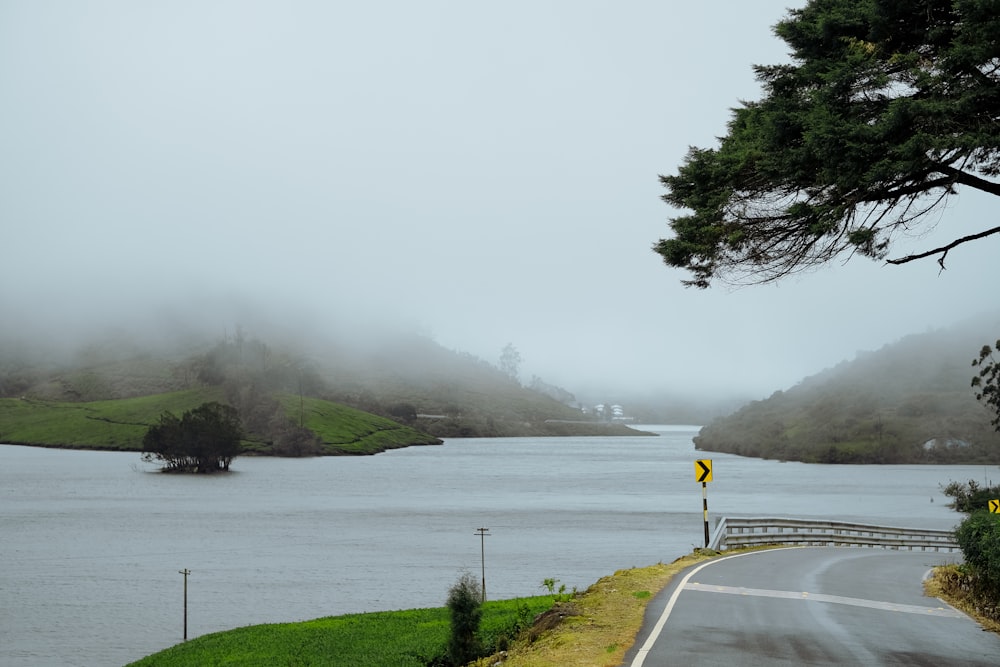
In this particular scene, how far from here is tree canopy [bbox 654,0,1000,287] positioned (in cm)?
1009

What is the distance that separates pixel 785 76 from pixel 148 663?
2390 cm

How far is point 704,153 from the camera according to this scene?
1391cm

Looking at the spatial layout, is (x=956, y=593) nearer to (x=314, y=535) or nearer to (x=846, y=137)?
(x=846, y=137)

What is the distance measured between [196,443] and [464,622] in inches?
5755

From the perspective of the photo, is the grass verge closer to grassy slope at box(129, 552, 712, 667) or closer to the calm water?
grassy slope at box(129, 552, 712, 667)

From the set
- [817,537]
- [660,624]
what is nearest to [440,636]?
[660,624]

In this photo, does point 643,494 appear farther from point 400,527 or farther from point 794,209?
point 794,209

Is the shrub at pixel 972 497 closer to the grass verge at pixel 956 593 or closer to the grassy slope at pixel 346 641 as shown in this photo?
the grass verge at pixel 956 593

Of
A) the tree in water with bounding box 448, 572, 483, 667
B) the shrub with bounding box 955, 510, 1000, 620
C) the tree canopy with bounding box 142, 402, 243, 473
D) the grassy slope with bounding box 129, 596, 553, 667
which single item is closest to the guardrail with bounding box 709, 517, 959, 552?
the grassy slope with bounding box 129, 596, 553, 667

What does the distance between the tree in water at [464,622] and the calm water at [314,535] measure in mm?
16680

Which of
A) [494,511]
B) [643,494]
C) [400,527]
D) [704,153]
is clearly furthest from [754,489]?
[704,153]

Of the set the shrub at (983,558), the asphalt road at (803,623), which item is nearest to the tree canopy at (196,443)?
the asphalt road at (803,623)

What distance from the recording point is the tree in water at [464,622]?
16.6m

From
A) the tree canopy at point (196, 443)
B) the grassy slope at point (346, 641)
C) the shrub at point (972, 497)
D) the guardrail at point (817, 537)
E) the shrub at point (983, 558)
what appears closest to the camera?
the shrub at point (983, 558)
